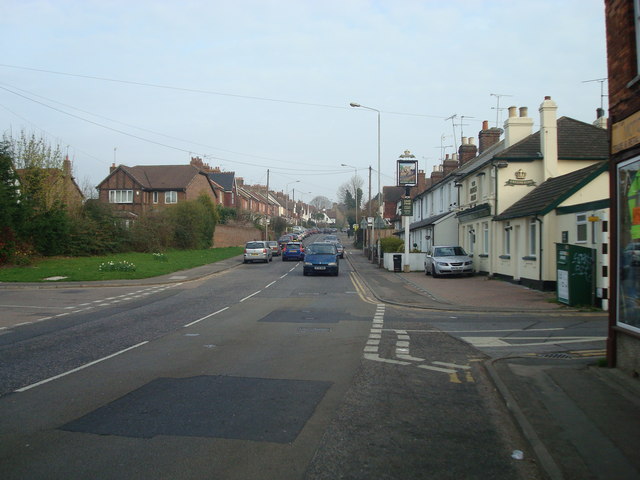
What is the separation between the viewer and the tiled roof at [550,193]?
Result: 18734mm

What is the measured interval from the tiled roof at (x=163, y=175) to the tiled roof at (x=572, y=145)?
42.9m

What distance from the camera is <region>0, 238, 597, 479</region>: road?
4.68m

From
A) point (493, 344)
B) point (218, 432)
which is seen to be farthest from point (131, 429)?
point (493, 344)

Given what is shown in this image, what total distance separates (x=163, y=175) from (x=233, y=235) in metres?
11.5

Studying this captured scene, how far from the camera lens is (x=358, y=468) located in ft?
15.0

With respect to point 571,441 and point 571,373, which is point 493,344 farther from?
point 571,441

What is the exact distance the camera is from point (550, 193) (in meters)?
20.5

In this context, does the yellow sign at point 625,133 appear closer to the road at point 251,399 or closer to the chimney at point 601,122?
the road at point 251,399

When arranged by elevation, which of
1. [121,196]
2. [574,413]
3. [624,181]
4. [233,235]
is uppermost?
[121,196]

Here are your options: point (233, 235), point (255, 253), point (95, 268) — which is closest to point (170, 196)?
point (233, 235)

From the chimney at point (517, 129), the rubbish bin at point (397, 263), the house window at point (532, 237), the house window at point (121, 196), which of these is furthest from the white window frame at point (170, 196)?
the house window at point (532, 237)

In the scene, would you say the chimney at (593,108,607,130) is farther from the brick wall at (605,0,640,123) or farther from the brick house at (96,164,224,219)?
the brick house at (96,164,224,219)

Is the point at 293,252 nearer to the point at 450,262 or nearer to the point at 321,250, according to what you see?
the point at 321,250

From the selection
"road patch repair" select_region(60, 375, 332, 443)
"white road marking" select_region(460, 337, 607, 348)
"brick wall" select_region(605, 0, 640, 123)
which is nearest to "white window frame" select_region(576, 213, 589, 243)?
"white road marking" select_region(460, 337, 607, 348)
